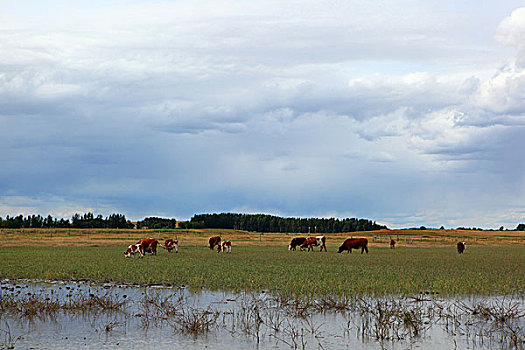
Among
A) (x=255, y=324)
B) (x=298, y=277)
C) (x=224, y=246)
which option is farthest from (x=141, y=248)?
(x=255, y=324)

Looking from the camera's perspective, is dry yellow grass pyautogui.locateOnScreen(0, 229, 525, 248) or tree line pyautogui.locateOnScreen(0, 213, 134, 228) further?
tree line pyautogui.locateOnScreen(0, 213, 134, 228)

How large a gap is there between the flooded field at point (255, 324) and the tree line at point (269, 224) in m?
171

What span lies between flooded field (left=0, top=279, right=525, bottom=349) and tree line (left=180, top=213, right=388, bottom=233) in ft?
561

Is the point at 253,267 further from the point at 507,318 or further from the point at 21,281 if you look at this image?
the point at 507,318

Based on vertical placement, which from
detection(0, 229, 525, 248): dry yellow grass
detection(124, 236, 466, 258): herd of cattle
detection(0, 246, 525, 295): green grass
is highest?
detection(124, 236, 466, 258): herd of cattle

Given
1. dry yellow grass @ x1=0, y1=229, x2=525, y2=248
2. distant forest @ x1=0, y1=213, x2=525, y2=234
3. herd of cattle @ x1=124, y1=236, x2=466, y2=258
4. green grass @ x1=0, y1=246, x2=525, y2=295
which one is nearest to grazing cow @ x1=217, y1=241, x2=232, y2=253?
herd of cattle @ x1=124, y1=236, x2=466, y2=258

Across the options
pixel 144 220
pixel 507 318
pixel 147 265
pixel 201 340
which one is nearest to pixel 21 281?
pixel 147 265

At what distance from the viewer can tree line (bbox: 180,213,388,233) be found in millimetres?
190250

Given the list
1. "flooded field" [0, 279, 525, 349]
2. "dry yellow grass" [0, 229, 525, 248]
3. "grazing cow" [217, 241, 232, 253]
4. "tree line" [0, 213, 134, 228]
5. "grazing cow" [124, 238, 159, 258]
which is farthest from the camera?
"tree line" [0, 213, 134, 228]

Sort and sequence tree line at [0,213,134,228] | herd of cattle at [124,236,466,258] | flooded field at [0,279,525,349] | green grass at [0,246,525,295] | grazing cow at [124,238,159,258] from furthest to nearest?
tree line at [0,213,134,228] → herd of cattle at [124,236,466,258] → grazing cow at [124,238,159,258] → green grass at [0,246,525,295] → flooded field at [0,279,525,349]

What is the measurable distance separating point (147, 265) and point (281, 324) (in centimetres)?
1761

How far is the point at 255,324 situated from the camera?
15.6 metres

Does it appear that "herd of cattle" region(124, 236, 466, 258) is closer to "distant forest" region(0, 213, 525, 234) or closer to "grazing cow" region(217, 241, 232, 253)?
"grazing cow" region(217, 241, 232, 253)

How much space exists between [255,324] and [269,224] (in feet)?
586
